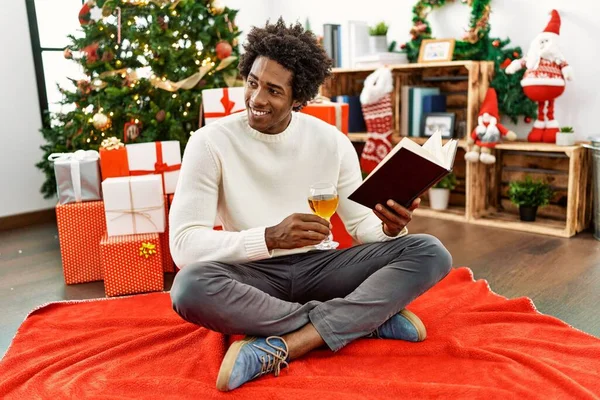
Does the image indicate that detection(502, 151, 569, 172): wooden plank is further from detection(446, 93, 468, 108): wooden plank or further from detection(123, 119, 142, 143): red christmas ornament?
detection(123, 119, 142, 143): red christmas ornament

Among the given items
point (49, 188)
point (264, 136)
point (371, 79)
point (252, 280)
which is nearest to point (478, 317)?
point (252, 280)

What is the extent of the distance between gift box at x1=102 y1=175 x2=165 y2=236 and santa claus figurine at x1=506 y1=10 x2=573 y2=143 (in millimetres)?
2000

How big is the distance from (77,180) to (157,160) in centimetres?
34

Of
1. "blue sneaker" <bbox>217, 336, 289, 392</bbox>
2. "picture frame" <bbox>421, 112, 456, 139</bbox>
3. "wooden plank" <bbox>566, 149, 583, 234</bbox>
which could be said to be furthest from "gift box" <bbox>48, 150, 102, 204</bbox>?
"wooden plank" <bbox>566, 149, 583, 234</bbox>

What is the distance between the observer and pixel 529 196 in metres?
3.13

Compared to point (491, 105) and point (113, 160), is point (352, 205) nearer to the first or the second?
point (113, 160)

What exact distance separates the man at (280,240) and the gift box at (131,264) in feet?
2.33

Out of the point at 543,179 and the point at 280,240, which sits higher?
the point at 280,240

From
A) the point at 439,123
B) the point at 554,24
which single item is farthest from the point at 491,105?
the point at 554,24

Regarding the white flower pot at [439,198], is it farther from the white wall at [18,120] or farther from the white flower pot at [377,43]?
the white wall at [18,120]

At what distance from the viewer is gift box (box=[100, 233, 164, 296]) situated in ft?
7.31

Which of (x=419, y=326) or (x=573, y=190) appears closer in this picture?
(x=419, y=326)

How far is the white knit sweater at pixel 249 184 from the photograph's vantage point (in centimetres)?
149

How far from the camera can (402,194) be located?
145 cm
